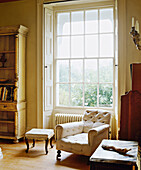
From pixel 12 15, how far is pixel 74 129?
10.7 ft

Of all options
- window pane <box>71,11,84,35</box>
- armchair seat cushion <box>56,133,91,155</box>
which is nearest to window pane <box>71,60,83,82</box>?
window pane <box>71,11,84,35</box>

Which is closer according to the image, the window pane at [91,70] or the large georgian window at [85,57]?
the large georgian window at [85,57]

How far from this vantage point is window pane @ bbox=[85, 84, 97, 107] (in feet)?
18.4

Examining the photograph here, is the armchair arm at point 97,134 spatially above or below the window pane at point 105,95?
below

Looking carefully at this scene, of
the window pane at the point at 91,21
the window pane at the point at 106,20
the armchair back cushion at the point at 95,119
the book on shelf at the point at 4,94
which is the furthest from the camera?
the window pane at the point at 91,21

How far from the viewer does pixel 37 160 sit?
407 centimetres

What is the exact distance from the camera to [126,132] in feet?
11.6

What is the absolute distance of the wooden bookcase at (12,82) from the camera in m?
5.20

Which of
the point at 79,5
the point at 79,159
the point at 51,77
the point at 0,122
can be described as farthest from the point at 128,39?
the point at 0,122

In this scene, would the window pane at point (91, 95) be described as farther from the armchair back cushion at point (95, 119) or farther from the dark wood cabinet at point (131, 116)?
the dark wood cabinet at point (131, 116)

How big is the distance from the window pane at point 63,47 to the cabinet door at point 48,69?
212 mm

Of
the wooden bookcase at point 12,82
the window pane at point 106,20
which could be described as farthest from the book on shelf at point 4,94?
the window pane at point 106,20

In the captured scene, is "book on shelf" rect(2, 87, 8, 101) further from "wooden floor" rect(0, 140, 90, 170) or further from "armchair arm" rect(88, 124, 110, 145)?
"armchair arm" rect(88, 124, 110, 145)

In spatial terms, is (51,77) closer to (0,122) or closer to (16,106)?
(16,106)
